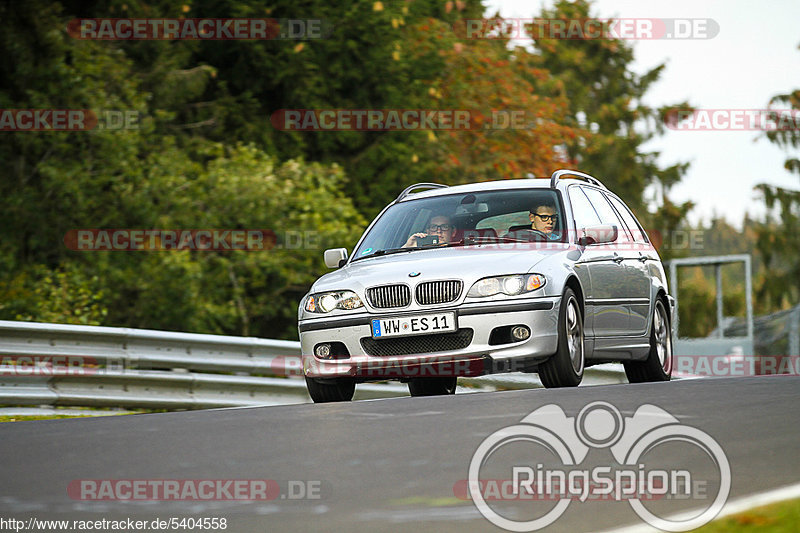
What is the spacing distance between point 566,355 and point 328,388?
6.14 feet

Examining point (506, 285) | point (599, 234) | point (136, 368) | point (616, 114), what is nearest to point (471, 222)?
point (599, 234)

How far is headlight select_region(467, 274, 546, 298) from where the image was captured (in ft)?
30.0

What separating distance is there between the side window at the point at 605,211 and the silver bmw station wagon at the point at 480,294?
8cm

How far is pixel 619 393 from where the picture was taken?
8.36 m

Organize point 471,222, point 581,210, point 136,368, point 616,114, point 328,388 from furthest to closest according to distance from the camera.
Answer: point 616,114
point 136,368
point 581,210
point 471,222
point 328,388

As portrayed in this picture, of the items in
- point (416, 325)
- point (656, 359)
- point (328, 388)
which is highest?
point (416, 325)

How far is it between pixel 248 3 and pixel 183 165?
542 centimetres

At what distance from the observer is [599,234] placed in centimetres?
1029

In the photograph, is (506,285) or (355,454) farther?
(506,285)

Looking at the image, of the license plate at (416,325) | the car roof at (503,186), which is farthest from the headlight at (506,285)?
the car roof at (503,186)

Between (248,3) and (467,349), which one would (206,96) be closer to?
(248,3)

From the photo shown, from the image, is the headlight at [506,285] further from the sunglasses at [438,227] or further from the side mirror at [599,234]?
the sunglasses at [438,227]

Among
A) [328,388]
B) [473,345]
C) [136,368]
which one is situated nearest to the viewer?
[473,345]

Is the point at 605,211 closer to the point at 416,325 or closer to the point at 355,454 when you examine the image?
the point at 416,325
